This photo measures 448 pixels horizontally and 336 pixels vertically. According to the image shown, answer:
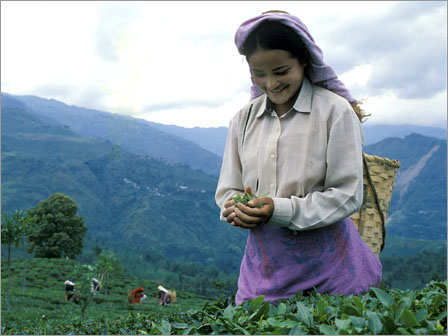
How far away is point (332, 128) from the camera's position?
213 cm

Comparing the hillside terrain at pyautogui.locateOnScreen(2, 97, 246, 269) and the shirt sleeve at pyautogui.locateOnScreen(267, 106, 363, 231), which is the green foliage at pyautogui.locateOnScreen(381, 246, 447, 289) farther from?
the shirt sleeve at pyautogui.locateOnScreen(267, 106, 363, 231)

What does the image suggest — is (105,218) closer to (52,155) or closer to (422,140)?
(52,155)

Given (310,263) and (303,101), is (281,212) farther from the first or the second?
(303,101)

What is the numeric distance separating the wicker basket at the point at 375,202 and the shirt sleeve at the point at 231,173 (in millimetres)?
758

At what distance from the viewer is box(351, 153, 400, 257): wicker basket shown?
2.76 meters

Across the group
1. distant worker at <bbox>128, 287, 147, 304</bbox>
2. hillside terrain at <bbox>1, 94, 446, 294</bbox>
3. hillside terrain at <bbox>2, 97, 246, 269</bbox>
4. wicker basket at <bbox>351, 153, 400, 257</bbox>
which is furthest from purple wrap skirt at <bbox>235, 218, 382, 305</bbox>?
hillside terrain at <bbox>2, 97, 246, 269</bbox>

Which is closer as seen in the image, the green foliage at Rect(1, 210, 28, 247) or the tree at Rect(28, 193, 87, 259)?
the green foliage at Rect(1, 210, 28, 247)

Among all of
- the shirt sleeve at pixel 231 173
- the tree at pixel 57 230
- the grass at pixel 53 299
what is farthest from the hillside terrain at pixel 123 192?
the shirt sleeve at pixel 231 173

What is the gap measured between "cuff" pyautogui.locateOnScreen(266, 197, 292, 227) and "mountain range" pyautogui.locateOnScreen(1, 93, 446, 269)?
67.1 metres

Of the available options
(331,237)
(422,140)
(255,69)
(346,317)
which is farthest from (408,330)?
(422,140)

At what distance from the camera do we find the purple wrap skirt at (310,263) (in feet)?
7.16

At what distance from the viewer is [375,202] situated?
2.78 metres

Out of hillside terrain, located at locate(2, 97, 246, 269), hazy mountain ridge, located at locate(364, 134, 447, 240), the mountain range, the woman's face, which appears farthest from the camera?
hazy mountain ridge, located at locate(364, 134, 447, 240)

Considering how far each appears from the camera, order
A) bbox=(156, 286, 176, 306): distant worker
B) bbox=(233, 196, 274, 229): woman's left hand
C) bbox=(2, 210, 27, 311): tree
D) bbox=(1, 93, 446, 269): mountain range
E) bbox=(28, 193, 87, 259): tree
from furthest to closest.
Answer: bbox=(1, 93, 446, 269): mountain range → bbox=(28, 193, 87, 259): tree → bbox=(156, 286, 176, 306): distant worker → bbox=(2, 210, 27, 311): tree → bbox=(233, 196, 274, 229): woman's left hand
